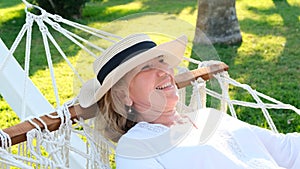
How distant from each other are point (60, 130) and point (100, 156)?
14 centimetres

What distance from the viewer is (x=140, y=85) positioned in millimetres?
1525

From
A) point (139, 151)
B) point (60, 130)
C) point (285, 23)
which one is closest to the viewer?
point (139, 151)

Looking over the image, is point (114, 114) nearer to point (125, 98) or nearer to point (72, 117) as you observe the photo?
point (125, 98)

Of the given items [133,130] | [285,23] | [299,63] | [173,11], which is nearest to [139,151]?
[133,130]

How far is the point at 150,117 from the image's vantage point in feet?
→ 5.12

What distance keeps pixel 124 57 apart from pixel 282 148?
609mm

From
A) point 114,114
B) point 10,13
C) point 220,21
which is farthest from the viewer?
point 10,13

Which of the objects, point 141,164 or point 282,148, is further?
point 282,148

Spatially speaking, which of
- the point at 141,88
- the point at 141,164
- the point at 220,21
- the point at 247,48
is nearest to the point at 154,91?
the point at 141,88

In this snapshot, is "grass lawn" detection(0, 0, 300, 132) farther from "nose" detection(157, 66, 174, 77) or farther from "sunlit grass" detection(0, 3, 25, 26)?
"nose" detection(157, 66, 174, 77)

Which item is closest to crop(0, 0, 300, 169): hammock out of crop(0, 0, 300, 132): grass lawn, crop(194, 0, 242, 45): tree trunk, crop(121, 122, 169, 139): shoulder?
crop(121, 122, 169, 139): shoulder

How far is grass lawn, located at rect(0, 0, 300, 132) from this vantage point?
3.53 meters

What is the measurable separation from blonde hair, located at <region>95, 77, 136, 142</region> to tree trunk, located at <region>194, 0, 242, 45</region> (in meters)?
3.51

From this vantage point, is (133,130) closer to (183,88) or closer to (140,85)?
(140,85)
